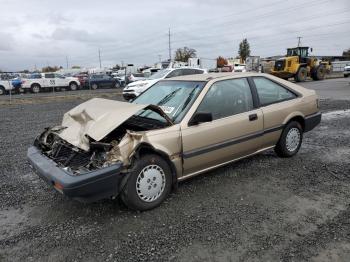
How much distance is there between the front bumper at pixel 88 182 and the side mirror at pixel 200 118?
3.64ft

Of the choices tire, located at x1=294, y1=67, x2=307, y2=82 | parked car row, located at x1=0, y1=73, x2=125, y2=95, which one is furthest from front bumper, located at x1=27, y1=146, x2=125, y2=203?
tire, located at x1=294, y1=67, x2=307, y2=82

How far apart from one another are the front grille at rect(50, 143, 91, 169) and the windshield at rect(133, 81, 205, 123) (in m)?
1.03

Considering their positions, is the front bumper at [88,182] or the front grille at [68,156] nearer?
the front bumper at [88,182]

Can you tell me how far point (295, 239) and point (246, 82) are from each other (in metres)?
2.51

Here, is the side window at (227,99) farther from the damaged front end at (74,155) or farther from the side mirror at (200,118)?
the damaged front end at (74,155)

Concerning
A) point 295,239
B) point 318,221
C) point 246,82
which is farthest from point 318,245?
point 246,82

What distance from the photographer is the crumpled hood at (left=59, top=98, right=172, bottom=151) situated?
12.4 feet

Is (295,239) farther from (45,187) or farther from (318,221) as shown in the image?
(45,187)

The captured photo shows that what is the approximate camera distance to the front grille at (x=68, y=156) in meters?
3.73

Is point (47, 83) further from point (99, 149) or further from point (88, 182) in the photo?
point (88, 182)

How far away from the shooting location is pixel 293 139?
5.61 meters

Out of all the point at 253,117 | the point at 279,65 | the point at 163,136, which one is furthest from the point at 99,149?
the point at 279,65

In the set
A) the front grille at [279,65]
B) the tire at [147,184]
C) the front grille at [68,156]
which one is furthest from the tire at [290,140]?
the front grille at [279,65]

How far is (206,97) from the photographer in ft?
14.5
